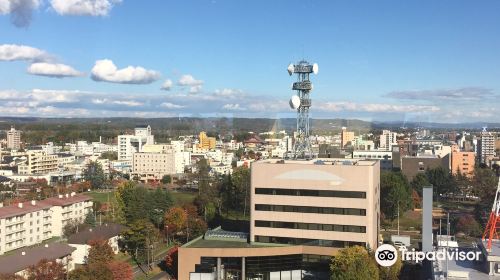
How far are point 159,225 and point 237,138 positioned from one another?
51818 mm

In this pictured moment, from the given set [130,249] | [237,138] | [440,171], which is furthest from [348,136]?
[130,249]

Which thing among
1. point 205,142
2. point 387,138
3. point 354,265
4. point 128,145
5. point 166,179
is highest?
point 387,138

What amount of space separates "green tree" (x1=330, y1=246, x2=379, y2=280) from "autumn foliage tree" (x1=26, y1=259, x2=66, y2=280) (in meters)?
8.23

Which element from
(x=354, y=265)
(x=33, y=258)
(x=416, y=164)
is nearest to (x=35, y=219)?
(x=33, y=258)

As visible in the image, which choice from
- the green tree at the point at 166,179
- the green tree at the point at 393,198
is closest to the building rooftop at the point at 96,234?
the green tree at the point at 393,198

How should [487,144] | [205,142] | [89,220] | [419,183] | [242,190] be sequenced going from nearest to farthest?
[89,220] → [242,190] → [419,183] → [487,144] → [205,142]

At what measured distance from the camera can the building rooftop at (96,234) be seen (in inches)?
770

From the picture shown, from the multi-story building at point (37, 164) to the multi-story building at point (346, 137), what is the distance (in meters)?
31.1

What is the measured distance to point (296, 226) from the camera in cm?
1703

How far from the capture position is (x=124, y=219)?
82.7ft

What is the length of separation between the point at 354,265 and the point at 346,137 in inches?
1571

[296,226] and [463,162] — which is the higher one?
[463,162]

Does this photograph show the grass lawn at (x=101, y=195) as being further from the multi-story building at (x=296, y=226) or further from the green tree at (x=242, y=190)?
the multi-story building at (x=296, y=226)

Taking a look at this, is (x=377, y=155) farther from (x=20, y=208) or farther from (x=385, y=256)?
(x=385, y=256)
